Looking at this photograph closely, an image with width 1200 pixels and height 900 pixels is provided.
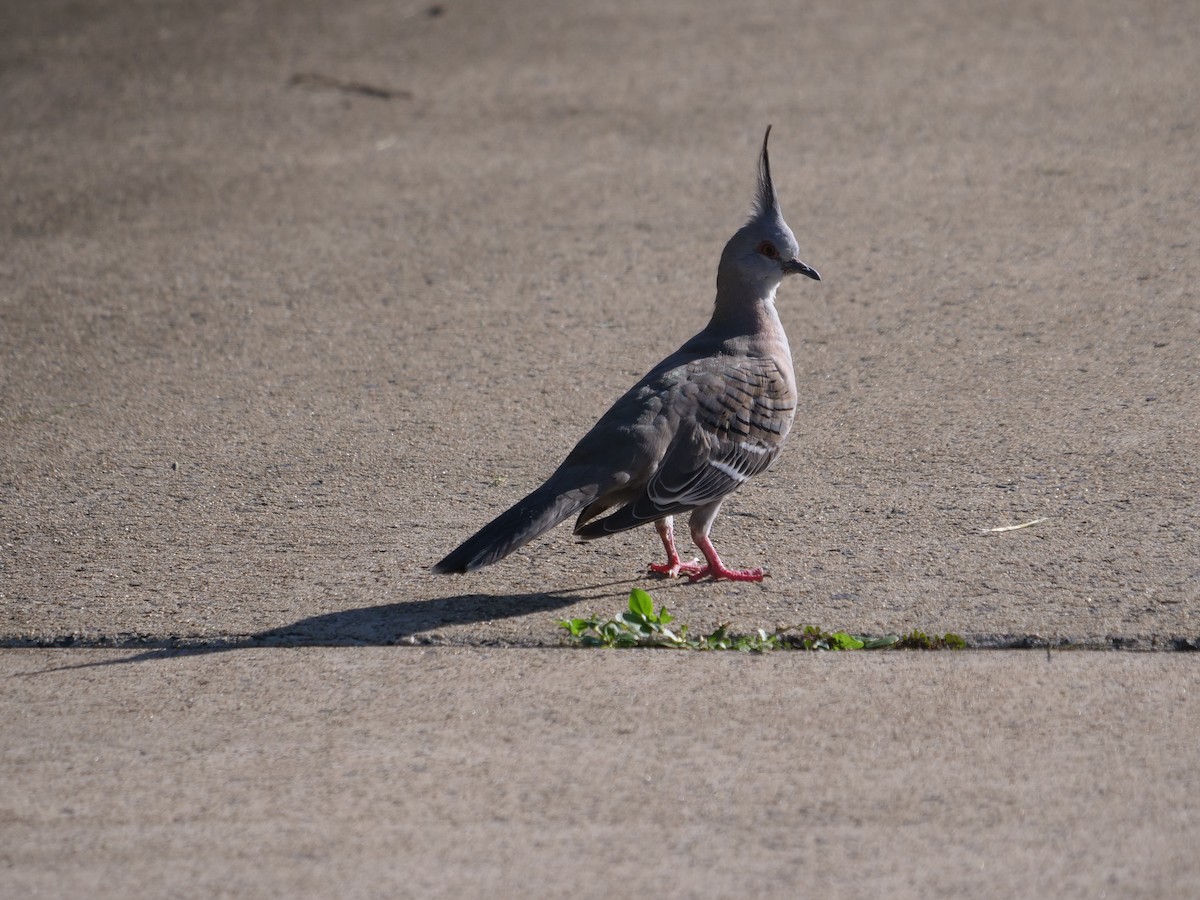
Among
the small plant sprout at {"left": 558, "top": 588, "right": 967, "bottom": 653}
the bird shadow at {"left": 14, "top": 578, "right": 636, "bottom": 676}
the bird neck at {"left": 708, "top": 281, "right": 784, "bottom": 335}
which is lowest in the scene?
the bird shadow at {"left": 14, "top": 578, "right": 636, "bottom": 676}

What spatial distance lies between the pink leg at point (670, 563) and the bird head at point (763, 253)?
113 cm

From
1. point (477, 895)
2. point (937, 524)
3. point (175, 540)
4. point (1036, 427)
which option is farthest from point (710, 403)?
point (477, 895)

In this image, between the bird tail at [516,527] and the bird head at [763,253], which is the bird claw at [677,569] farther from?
the bird head at [763,253]

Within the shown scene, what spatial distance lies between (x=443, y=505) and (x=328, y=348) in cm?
192

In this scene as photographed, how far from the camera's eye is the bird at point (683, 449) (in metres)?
4.50

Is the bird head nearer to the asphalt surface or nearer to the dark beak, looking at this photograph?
the dark beak

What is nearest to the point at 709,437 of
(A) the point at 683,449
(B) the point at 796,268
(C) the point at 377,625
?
(A) the point at 683,449

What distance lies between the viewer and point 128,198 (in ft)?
29.4

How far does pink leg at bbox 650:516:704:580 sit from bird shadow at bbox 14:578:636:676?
33 centimetres

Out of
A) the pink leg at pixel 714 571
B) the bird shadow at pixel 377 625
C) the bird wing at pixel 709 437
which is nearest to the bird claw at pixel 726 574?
the pink leg at pixel 714 571

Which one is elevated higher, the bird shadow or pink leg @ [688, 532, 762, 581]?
pink leg @ [688, 532, 762, 581]

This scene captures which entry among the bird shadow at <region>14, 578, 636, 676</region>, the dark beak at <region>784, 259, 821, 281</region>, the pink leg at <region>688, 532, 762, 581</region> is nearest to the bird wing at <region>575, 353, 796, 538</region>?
the pink leg at <region>688, 532, 762, 581</region>

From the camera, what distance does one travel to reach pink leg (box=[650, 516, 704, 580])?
4.83 m

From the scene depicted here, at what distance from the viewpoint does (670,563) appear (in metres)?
4.88
